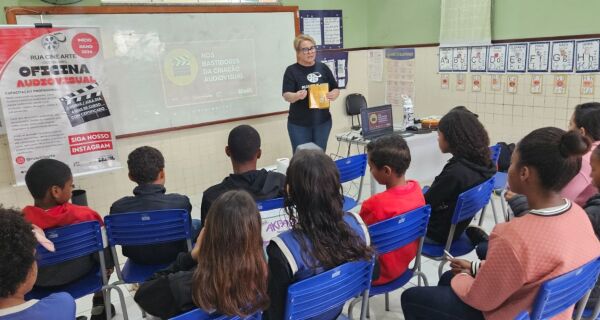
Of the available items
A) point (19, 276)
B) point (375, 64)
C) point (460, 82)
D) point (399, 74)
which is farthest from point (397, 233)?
point (375, 64)

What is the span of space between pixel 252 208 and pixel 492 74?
388cm

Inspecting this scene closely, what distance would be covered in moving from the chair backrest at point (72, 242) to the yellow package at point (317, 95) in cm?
230

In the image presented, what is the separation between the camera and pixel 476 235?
93.4 inches

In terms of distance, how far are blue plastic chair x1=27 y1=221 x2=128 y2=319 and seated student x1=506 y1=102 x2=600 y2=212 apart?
1.98 m

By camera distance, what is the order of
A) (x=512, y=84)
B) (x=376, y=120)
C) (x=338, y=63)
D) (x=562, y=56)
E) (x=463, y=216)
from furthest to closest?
(x=338, y=63)
(x=512, y=84)
(x=562, y=56)
(x=376, y=120)
(x=463, y=216)

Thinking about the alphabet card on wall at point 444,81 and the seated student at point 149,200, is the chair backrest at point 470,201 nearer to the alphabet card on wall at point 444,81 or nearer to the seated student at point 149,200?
the seated student at point 149,200

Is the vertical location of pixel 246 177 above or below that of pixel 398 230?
above

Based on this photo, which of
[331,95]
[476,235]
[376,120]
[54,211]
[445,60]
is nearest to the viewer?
[54,211]

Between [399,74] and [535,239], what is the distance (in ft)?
14.5

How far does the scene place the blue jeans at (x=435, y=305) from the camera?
5.21 ft

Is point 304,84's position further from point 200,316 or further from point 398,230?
point 200,316

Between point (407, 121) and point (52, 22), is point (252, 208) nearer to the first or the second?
point (407, 121)

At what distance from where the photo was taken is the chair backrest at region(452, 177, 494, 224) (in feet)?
7.06

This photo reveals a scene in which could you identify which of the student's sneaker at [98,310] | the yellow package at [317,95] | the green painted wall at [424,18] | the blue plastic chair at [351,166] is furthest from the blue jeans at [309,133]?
the student's sneaker at [98,310]
